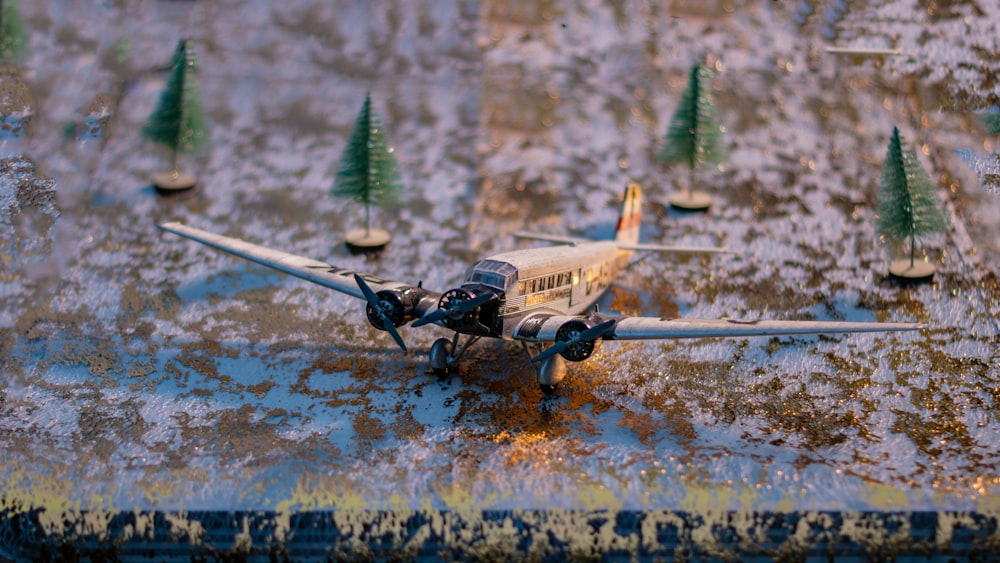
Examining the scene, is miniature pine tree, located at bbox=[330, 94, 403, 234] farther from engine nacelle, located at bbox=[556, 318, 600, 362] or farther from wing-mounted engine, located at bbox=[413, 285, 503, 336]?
engine nacelle, located at bbox=[556, 318, 600, 362]

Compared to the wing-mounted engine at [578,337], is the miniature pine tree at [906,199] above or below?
above

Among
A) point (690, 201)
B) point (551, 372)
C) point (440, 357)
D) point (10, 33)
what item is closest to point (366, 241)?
point (440, 357)

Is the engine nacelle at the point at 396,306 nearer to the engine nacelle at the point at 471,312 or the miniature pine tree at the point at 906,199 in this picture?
the engine nacelle at the point at 471,312

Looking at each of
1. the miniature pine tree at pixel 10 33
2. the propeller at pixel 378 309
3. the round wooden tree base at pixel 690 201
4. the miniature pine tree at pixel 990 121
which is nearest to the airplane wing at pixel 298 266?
the propeller at pixel 378 309

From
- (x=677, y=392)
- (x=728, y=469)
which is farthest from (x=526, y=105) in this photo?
(x=728, y=469)

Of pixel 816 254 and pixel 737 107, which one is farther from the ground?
pixel 737 107

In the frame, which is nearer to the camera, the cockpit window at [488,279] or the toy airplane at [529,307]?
the toy airplane at [529,307]

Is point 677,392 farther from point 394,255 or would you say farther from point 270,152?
point 270,152
